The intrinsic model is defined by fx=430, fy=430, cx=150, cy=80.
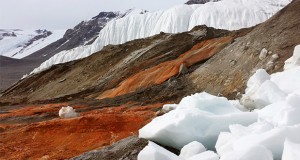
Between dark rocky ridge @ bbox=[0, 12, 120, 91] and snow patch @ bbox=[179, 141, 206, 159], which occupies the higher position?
snow patch @ bbox=[179, 141, 206, 159]

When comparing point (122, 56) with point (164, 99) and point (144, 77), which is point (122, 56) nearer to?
point (144, 77)

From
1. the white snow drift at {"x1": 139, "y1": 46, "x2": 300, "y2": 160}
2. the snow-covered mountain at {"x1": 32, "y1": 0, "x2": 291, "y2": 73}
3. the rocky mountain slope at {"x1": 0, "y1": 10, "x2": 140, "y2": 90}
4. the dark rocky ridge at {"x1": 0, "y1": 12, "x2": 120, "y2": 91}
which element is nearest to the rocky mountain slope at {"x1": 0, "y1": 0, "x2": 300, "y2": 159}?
the white snow drift at {"x1": 139, "y1": 46, "x2": 300, "y2": 160}

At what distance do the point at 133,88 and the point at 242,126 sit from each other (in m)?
18.2

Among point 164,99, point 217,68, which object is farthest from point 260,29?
point 164,99

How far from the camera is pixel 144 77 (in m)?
25.7

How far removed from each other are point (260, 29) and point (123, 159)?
43.3 ft

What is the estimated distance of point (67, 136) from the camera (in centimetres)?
1270

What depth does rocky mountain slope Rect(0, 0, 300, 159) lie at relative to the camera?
39.3 feet

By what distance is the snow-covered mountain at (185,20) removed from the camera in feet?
265

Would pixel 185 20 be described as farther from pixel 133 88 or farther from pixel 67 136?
pixel 67 136

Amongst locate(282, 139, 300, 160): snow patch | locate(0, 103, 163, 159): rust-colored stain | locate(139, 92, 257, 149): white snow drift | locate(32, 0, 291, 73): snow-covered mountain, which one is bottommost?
locate(32, 0, 291, 73): snow-covered mountain

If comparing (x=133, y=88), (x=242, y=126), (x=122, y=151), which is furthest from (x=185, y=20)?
(x=242, y=126)

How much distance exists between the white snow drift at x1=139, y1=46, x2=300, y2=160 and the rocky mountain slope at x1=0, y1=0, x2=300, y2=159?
89cm

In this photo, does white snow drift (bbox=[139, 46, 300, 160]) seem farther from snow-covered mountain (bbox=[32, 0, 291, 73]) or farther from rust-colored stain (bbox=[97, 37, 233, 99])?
snow-covered mountain (bbox=[32, 0, 291, 73])
